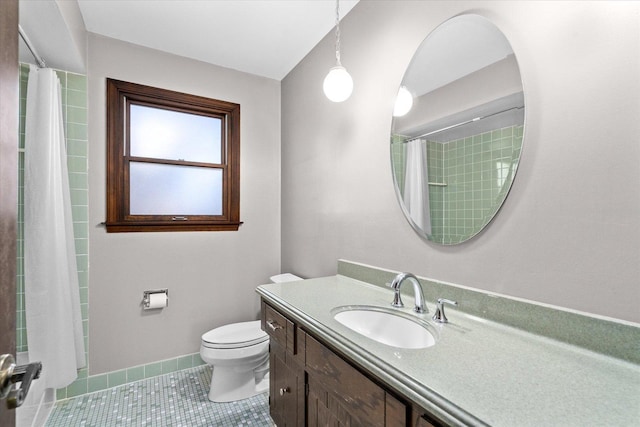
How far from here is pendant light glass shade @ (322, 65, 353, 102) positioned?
1597 millimetres

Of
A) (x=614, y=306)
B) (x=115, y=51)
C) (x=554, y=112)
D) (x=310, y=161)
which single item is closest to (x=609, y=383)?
(x=614, y=306)

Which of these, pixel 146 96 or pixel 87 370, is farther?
pixel 146 96

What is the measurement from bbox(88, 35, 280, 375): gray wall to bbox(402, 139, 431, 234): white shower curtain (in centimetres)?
159

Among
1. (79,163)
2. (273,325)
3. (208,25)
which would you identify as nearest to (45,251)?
(79,163)

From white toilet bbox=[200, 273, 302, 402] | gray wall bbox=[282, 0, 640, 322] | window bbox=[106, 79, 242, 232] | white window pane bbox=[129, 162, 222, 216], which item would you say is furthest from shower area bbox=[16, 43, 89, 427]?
gray wall bbox=[282, 0, 640, 322]

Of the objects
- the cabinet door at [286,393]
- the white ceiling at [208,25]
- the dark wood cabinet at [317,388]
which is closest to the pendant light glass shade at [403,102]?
the white ceiling at [208,25]

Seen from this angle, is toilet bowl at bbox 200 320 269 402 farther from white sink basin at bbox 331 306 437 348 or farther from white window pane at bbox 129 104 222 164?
white window pane at bbox 129 104 222 164

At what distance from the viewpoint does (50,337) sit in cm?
181

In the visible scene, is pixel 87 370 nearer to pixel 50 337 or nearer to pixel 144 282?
pixel 50 337

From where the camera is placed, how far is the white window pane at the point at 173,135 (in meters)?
2.33

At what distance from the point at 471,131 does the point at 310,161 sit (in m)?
1.30

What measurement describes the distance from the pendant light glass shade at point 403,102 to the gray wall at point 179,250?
4.97 feet

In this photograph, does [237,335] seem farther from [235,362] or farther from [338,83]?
[338,83]

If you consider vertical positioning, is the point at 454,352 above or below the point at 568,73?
below
